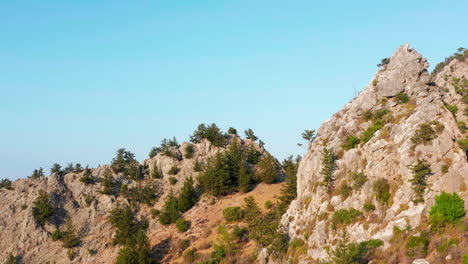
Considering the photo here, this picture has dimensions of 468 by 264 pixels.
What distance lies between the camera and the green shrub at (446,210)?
107ft

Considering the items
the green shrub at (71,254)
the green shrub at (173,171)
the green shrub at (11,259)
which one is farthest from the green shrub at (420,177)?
the green shrub at (11,259)

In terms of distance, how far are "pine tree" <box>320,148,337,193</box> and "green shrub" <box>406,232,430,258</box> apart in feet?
47.5

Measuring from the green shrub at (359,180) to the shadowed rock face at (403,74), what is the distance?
14545mm

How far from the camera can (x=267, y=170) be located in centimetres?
7425

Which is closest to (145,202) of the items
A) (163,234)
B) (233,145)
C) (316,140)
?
(163,234)

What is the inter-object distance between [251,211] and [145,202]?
74.5 feet

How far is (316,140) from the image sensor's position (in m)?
55.4

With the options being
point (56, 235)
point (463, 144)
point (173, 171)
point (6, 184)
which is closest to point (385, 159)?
point (463, 144)

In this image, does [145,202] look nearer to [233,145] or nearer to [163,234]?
[163,234]

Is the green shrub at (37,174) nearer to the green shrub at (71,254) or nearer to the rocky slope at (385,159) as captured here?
the green shrub at (71,254)

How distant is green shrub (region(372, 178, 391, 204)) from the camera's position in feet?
129

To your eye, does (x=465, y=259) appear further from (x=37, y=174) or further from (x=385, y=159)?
(x=37, y=174)

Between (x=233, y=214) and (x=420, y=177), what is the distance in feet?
113

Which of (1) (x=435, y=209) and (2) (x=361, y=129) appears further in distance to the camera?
(2) (x=361, y=129)
